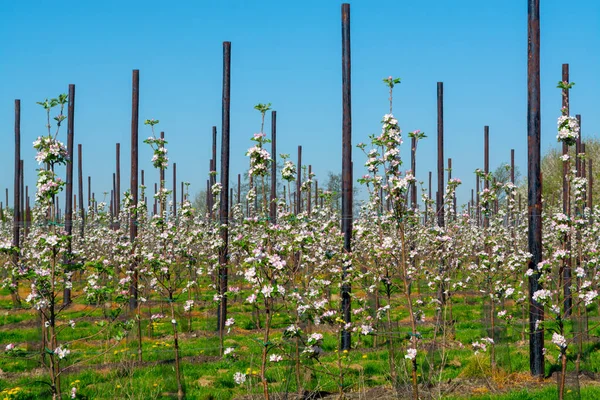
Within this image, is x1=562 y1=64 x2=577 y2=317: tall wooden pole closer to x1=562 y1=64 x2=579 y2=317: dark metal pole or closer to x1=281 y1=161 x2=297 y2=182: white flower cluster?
x1=562 y1=64 x2=579 y2=317: dark metal pole

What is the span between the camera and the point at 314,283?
7.79 metres

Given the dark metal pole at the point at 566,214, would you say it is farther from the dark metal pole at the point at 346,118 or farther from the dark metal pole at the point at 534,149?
the dark metal pole at the point at 346,118

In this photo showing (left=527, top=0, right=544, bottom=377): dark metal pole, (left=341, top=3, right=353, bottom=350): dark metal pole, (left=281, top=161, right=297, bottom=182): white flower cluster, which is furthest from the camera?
(left=341, top=3, right=353, bottom=350): dark metal pole

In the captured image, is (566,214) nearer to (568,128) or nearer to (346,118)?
(346,118)

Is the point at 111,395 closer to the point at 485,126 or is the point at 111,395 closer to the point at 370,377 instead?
the point at 370,377

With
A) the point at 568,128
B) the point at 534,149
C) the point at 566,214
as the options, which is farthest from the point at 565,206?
the point at 568,128

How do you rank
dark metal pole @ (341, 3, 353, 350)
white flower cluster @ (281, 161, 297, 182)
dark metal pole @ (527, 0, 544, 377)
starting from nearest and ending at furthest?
1. white flower cluster @ (281, 161, 297, 182)
2. dark metal pole @ (527, 0, 544, 377)
3. dark metal pole @ (341, 3, 353, 350)

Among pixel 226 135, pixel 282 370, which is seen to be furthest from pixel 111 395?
pixel 226 135

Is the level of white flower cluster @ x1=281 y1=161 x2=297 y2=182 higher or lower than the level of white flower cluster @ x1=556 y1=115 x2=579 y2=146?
lower

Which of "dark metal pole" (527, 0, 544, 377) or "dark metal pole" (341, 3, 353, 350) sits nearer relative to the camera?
"dark metal pole" (527, 0, 544, 377)

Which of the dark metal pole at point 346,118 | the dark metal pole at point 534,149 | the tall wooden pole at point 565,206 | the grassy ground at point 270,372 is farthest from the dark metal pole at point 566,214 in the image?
the dark metal pole at point 346,118

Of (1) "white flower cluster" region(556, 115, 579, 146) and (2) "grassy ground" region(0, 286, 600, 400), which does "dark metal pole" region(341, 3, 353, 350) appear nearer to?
(2) "grassy ground" region(0, 286, 600, 400)

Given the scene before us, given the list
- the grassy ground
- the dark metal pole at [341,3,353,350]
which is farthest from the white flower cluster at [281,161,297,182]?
the dark metal pole at [341,3,353,350]

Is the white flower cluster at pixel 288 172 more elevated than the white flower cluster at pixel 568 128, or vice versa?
the white flower cluster at pixel 568 128
